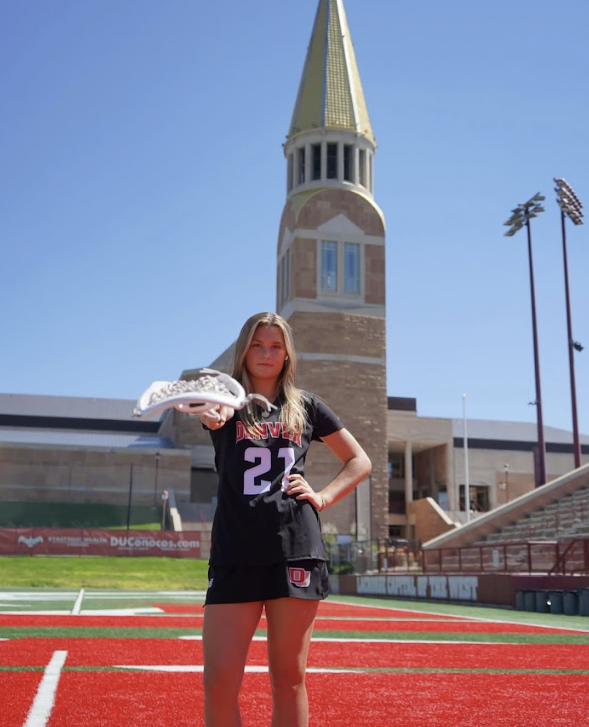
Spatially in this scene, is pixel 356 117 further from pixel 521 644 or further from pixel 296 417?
pixel 296 417

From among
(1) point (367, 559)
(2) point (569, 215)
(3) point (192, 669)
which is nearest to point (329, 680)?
(3) point (192, 669)

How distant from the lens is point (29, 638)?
31.8 ft

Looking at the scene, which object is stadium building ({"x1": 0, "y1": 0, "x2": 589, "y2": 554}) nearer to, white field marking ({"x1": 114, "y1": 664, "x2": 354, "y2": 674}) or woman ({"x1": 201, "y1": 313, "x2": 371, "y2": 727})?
white field marking ({"x1": 114, "y1": 664, "x2": 354, "y2": 674})

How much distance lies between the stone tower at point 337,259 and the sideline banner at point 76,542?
16.5m

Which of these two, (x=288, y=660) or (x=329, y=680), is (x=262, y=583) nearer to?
(x=288, y=660)

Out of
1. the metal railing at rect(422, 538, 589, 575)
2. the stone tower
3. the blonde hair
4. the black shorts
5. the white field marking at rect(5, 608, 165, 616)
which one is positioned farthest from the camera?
the stone tower

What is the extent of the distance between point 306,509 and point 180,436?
6600 cm

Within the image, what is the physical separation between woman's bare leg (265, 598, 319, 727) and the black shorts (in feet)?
0.13

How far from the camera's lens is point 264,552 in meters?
3.47

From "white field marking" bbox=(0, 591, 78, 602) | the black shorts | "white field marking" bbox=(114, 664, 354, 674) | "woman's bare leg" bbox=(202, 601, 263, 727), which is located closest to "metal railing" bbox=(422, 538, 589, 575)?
"white field marking" bbox=(0, 591, 78, 602)

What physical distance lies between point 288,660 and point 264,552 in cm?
40

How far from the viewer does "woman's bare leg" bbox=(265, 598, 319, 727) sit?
11.2 feet

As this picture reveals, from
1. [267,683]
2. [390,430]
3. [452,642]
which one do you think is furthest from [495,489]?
[267,683]

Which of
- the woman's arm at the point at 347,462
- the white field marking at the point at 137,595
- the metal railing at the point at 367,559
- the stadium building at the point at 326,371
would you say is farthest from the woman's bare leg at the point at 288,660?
the stadium building at the point at 326,371
